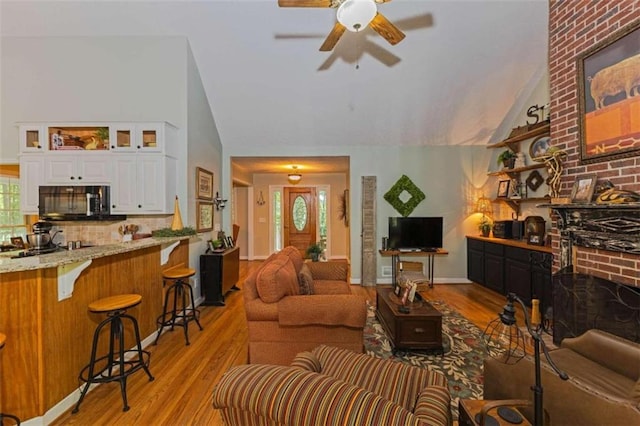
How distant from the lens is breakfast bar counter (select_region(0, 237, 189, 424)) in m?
1.94

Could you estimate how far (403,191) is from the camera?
5582 mm

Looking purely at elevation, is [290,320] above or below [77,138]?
below

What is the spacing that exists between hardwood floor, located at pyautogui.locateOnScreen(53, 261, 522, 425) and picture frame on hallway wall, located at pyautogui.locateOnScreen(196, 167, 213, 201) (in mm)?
1707

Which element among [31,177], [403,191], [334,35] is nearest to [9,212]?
[31,177]

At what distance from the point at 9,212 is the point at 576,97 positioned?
8.49m

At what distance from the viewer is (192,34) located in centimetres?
391

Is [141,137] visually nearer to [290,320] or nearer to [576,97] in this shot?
[290,320]

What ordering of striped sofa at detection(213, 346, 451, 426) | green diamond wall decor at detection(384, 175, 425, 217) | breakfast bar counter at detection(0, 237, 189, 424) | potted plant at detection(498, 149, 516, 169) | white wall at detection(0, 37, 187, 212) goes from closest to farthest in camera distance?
1. striped sofa at detection(213, 346, 451, 426)
2. breakfast bar counter at detection(0, 237, 189, 424)
3. white wall at detection(0, 37, 187, 212)
4. potted plant at detection(498, 149, 516, 169)
5. green diamond wall decor at detection(384, 175, 425, 217)

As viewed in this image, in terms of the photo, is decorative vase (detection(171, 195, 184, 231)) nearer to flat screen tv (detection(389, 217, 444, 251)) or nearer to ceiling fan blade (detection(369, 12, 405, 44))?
ceiling fan blade (detection(369, 12, 405, 44))

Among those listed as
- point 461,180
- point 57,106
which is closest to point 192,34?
point 57,106

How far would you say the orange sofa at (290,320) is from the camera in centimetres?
241

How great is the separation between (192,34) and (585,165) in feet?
15.5

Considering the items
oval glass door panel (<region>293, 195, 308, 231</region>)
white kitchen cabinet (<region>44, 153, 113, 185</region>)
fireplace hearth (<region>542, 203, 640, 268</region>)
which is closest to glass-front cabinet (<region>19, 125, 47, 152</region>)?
white kitchen cabinet (<region>44, 153, 113, 185</region>)

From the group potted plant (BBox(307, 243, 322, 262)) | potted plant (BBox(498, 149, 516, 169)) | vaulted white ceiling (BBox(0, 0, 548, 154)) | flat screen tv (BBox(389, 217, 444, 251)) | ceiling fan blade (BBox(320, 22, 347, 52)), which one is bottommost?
potted plant (BBox(307, 243, 322, 262))
